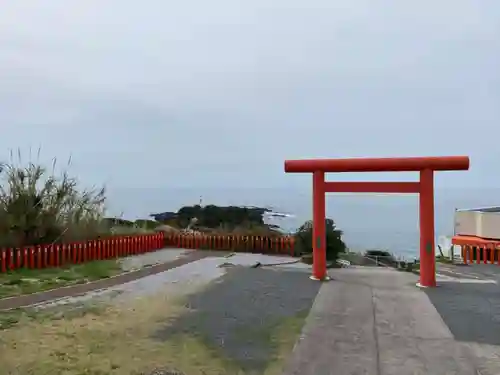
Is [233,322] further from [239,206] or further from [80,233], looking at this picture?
[239,206]

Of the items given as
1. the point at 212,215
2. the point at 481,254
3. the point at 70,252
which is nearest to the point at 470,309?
the point at 70,252

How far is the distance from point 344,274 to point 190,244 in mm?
9494

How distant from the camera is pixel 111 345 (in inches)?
266

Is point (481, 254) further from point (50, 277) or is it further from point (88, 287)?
point (50, 277)

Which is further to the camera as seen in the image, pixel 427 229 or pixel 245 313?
pixel 427 229

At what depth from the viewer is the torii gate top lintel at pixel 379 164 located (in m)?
12.0

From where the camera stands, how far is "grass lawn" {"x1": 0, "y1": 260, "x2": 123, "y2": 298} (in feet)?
36.1

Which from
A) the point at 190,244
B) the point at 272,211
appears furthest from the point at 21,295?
the point at 272,211

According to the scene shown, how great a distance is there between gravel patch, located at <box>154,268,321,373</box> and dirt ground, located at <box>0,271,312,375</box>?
7cm

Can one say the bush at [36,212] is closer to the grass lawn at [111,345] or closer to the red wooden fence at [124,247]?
the red wooden fence at [124,247]

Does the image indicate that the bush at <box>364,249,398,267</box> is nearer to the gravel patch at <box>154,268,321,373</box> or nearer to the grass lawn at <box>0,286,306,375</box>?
the gravel patch at <box>154,268,321,373</box>

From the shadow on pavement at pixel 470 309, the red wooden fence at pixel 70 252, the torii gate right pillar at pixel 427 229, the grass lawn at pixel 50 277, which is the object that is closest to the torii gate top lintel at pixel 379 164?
the torii gate right pillar at pixel 427 229

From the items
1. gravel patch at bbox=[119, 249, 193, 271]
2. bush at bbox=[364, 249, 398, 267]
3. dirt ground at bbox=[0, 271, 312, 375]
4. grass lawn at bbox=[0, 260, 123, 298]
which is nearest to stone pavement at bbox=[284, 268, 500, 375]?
dirt ground at bbox=[0, 271, 312, 375]

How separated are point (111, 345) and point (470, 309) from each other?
252 inches
